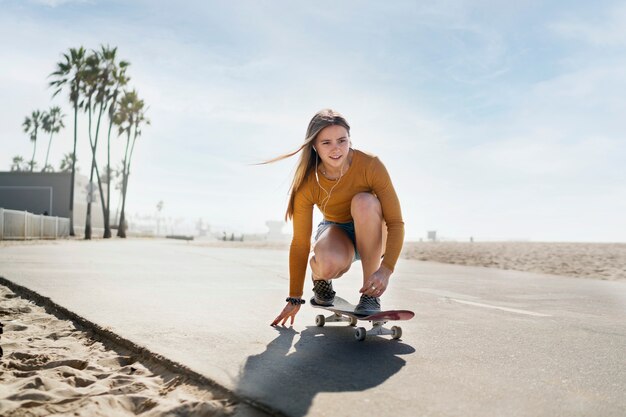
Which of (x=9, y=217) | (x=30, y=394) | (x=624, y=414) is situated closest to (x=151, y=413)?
(x=30, y=394)

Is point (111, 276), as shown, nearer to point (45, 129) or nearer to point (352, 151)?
point (352, 151)

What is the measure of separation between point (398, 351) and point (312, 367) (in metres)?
0.72

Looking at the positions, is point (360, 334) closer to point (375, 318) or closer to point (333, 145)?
point (375, 318)

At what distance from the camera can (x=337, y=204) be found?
4023 mm

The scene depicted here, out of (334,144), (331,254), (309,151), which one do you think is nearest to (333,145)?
(334,144)

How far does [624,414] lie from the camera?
2227mm

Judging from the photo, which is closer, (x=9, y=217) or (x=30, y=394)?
(x=30, y=394)

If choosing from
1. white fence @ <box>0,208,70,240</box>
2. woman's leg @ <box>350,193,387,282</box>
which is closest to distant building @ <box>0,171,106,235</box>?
white fence @ <box>0,208,70,240</box>

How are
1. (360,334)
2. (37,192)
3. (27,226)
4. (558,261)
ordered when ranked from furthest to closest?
(37,192), (27,226), (558,261), (360,334)

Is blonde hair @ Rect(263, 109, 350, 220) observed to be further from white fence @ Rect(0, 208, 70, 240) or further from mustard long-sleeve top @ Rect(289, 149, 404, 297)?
white fence @ Rect(0, 208, 70, 240)

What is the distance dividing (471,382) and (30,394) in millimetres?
2026

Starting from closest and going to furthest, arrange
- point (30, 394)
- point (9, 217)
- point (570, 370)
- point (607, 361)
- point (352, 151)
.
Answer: point (30, 394) → point (570, 370) → point (607, 361) → point (352, 151) → point (9, 217)

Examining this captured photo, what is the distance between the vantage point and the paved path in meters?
2.30

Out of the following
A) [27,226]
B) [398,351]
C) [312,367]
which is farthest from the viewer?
[27,226]
